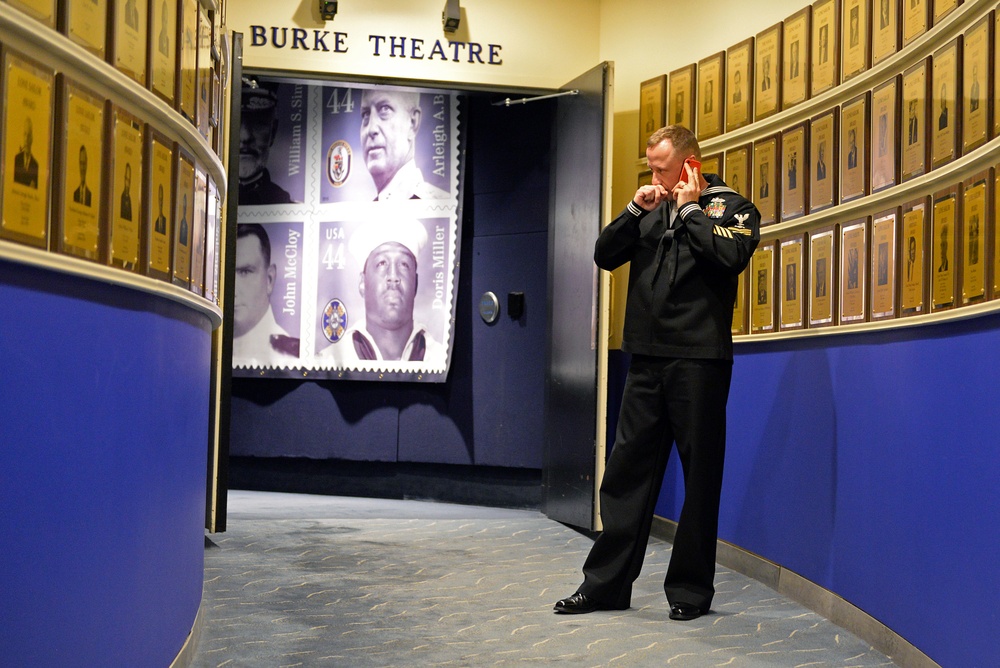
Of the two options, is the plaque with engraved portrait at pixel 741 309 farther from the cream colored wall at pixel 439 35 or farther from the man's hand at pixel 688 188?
the cream colored wall at pixel 439 35

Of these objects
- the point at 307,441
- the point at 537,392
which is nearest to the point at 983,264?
the point at 537,392

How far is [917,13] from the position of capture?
3182 millimetres

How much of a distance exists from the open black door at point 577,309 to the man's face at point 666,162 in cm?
156

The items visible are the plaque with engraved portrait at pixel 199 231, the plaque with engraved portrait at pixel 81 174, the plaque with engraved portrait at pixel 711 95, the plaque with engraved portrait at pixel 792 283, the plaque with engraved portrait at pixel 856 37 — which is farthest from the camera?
the plaque with engraved portrait at pixel 711 95

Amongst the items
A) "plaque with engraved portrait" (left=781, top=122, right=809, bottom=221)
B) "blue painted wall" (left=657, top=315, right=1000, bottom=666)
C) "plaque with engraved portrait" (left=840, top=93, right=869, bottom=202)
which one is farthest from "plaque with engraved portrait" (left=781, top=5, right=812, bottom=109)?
"blue painted wall" (left=657, top=315, right=1000, bottom=666)

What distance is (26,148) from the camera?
5.24 ft

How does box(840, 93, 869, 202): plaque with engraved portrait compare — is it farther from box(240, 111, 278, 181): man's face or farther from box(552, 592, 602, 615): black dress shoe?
box(240, 111, 278, 181): man's face

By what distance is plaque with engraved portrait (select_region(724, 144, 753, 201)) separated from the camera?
4.48m

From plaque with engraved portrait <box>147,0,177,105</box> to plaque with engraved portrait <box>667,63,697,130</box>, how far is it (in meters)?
3.04

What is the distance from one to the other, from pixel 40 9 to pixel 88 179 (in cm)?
30

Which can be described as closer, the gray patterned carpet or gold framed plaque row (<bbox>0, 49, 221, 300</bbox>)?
gold framed plaque row (<bbox>0, 49, 221, 300</bbox>)

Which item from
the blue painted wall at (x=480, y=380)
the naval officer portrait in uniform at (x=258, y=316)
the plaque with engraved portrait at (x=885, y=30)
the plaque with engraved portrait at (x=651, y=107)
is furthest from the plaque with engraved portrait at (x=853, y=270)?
the naval officer portrait in uniform at (x=258, y=316)

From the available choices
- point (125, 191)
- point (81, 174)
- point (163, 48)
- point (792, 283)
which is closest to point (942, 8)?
point (792, 283)

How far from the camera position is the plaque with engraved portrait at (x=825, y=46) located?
3.82m
